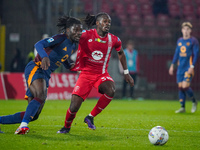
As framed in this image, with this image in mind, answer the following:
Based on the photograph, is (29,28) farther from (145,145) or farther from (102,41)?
(145,145)

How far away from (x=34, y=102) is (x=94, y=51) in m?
1.39

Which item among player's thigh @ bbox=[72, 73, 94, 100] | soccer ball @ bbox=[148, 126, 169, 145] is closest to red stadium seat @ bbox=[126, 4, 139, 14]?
player's thigh @ bbox=[72, 73, 94, 100]

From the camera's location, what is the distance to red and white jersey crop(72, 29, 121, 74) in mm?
6684

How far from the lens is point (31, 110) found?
6012 millimetres

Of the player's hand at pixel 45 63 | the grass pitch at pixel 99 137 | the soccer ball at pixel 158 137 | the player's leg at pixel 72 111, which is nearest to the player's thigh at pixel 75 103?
the player's leg at pixel 72 111

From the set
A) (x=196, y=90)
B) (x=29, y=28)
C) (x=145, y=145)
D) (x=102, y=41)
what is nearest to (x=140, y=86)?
(x=196, y=90)

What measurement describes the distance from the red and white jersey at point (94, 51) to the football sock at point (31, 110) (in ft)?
3.83

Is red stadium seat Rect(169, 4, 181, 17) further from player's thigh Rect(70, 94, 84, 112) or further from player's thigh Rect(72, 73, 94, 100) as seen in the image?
player's thigh Rect(70, 94, 84, 112)

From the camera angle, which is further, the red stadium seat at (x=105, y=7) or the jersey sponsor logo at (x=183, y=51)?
the red stadium seat at (x=105, y=7)

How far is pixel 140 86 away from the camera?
18.2 m

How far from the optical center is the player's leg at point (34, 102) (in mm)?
5953

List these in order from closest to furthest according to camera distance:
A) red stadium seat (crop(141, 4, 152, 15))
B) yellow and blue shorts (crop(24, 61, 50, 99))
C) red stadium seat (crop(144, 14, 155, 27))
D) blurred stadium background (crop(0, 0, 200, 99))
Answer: yellow and blue shorts (crop(24, 61, 50, 99)) → blurred stadium background (crop(0, 0, 200, 99)) → red stadium seat (crop(144, 14, 155, 27)) → red stadium seat (crop(141, 4, 152, 15))

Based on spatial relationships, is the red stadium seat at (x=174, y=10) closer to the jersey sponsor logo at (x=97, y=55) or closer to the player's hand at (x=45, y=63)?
the jersey sponsor logo at (x=97, y=55)

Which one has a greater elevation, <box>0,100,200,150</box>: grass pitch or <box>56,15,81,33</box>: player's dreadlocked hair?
<box>56,15,81,33</box>: player's dreadlocked hair
